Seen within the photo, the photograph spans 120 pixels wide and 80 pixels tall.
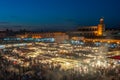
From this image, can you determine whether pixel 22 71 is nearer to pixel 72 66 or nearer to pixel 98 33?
pixel 72 66

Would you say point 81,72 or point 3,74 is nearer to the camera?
point 3,74

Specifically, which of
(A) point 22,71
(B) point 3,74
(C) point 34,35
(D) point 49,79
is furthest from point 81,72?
(C) point 34,35

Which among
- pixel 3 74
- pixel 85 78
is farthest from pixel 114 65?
pixel 3 74

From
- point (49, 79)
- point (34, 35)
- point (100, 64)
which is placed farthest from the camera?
point (34, 35)

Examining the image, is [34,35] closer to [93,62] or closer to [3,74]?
[93,62]

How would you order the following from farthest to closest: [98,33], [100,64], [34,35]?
[34,35] → [98,33] → [100,64]

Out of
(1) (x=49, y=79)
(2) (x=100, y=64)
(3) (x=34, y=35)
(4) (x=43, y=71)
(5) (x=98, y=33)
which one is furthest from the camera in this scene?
(3) (x=34, y=35)

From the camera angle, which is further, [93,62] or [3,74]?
[93,62]

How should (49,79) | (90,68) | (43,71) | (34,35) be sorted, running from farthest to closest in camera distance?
(34,35), (90,68), (43,71), (49,79)

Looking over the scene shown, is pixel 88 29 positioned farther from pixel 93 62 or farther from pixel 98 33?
pixel 93 62
